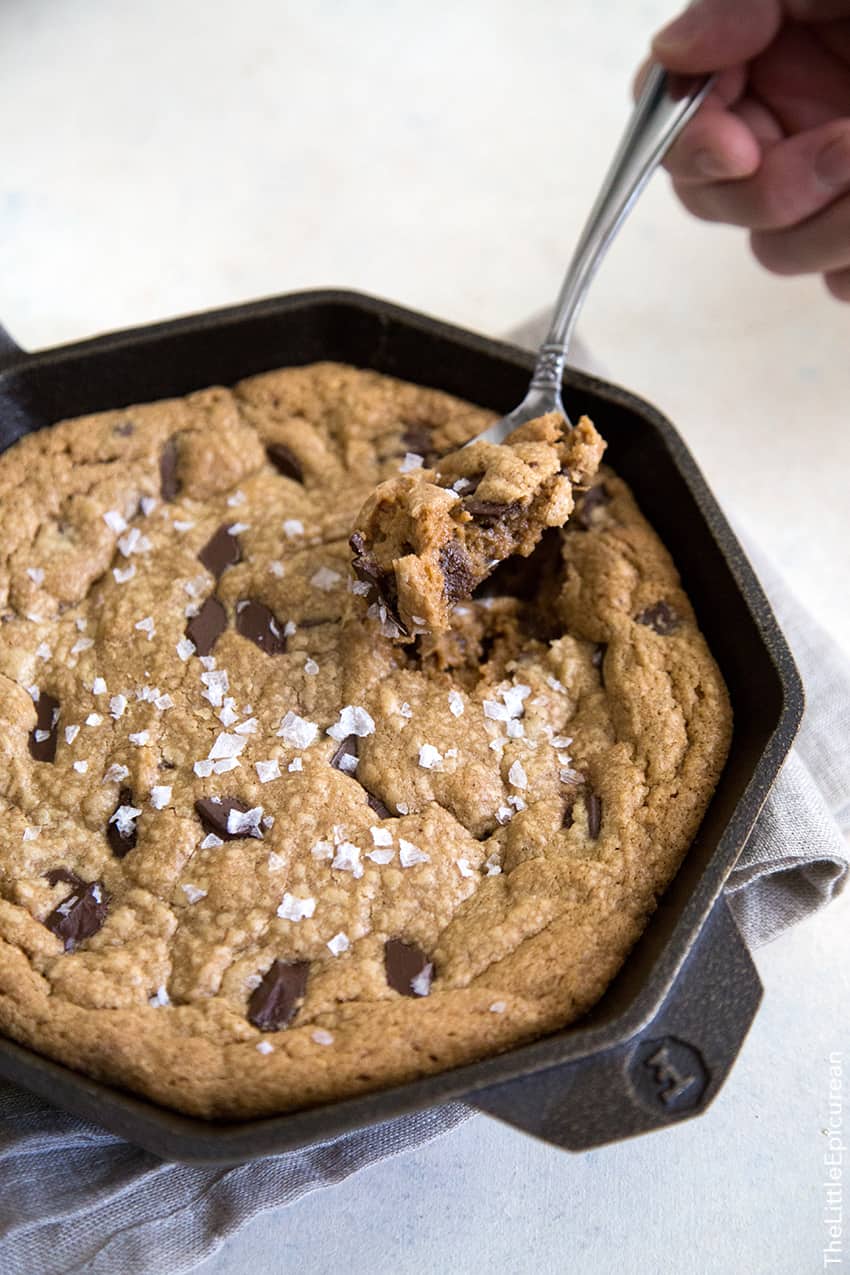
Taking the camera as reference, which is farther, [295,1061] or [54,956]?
[54,956]

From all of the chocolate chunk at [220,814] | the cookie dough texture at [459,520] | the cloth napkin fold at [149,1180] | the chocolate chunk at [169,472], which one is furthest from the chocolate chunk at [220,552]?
the cloth napkin fold at [149,1180]

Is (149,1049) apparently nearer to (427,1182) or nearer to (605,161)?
(427,1182)

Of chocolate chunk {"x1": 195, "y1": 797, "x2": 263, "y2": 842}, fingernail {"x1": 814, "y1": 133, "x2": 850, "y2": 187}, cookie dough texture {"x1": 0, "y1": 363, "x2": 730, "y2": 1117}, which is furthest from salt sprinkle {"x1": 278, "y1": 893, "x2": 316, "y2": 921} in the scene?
fingernail {"x1": 814, "y1": 133, "x2": 850, "y2": 187}

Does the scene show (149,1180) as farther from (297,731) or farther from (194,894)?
(297,731)

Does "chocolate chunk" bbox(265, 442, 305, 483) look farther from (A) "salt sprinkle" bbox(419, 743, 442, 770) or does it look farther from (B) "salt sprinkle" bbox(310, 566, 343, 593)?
(A) "salt sprinkle" bbox(419, 743, 442, 770)

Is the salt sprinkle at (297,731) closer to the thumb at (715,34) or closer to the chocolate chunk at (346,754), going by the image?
the chocolate chunk at (346,754)

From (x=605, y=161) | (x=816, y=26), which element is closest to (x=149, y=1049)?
(x=816, y=26)
